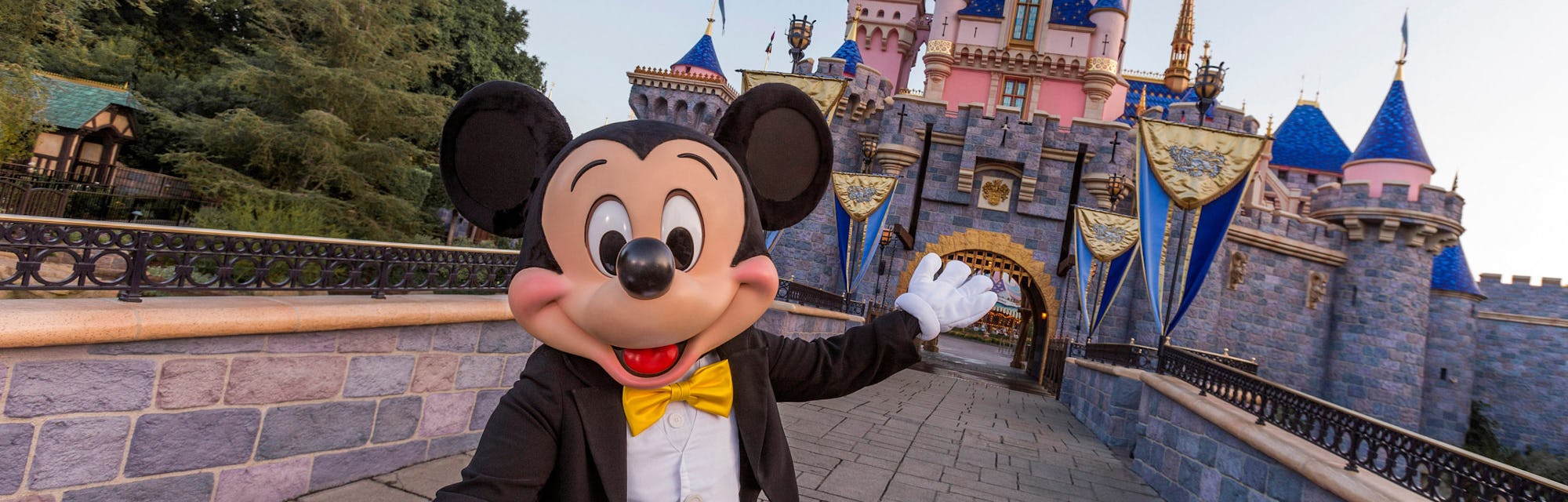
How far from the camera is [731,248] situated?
182 cm

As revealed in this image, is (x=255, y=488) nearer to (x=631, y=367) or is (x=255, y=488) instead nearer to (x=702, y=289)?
(x=631, y=367)

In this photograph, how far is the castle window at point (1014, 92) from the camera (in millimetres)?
20284

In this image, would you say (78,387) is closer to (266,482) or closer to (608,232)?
(266,482)

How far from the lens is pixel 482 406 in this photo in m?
4.30

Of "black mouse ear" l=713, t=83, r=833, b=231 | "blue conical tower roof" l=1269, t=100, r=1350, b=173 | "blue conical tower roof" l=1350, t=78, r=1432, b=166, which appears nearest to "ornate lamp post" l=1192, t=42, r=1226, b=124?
"black mouse ear" l=713, t=83, r=833, b=231

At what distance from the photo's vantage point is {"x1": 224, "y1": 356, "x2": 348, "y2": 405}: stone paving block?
292cm

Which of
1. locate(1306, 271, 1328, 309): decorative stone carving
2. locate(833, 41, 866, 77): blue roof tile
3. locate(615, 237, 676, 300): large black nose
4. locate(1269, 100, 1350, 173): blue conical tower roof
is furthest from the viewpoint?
locate(1269, 100, 1350, 173): blue conical tower roof

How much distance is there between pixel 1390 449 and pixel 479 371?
492 centimetres

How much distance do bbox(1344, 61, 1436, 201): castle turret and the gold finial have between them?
13.1 m

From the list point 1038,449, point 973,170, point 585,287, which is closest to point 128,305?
point 585,287

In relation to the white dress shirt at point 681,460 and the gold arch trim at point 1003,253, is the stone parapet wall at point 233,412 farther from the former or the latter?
the gold arch trim at point 1003,253

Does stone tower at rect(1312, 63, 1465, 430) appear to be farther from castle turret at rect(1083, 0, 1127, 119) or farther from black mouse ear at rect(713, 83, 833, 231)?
black mouse ear at rect(713, 83, 833, 231)

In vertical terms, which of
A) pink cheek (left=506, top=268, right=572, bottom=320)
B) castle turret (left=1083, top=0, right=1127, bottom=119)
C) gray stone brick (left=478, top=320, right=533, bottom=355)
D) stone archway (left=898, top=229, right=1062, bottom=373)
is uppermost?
castle turret (left=1083, top=0, right=1127, bottom=119)

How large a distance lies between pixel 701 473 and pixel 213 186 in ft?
39.9
